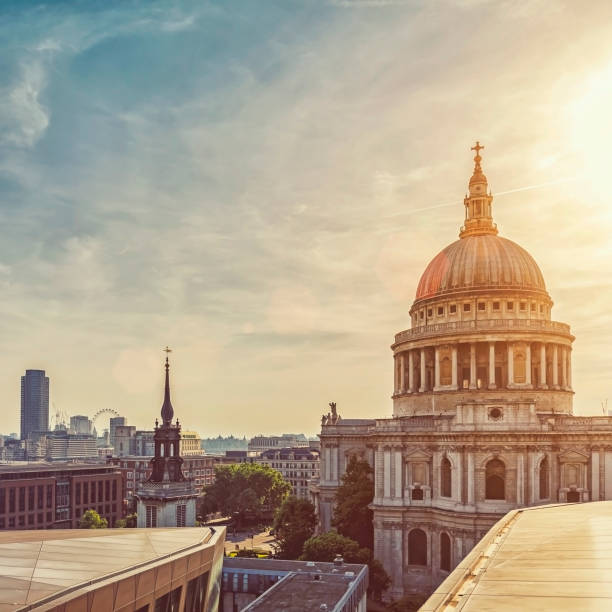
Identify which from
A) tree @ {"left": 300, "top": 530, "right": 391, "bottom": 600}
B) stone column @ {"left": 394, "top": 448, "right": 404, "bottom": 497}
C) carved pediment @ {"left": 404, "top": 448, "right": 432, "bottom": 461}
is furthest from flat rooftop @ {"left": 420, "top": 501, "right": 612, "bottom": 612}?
stone column @ {"left": 394, "top": 448, "right": 404, "bottom": 497}

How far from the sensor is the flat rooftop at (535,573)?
18734mm

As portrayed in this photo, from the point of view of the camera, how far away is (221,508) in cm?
14588

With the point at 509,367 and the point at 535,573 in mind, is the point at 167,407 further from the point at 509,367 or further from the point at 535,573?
the point at 535,573

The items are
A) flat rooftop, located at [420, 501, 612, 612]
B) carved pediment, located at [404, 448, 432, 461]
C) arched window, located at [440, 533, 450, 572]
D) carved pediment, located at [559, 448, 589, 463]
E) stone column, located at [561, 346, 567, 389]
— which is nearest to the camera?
flat rooftop, located at [420, 501, 612, 612]

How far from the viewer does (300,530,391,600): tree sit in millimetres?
72938

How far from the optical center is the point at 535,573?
947 inches

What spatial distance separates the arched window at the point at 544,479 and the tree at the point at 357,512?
21.2 meters

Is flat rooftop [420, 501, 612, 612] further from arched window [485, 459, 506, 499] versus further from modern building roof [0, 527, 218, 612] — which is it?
arched window [485, 459, 506, 499]

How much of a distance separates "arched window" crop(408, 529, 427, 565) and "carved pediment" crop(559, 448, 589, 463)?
1758 centimetres

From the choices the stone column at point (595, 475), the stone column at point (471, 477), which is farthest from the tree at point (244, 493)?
the stone column at point (595, 475)

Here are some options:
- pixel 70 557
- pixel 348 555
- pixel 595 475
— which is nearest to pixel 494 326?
pixel 595 475

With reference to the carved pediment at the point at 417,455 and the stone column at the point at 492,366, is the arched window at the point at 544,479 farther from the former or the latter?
the stone column at the point at 492,366

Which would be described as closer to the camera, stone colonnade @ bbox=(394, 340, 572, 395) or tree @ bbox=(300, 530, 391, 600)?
tree @ bbox=(300, 530, 391, 600)

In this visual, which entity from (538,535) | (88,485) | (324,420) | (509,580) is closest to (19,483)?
(88,485)
